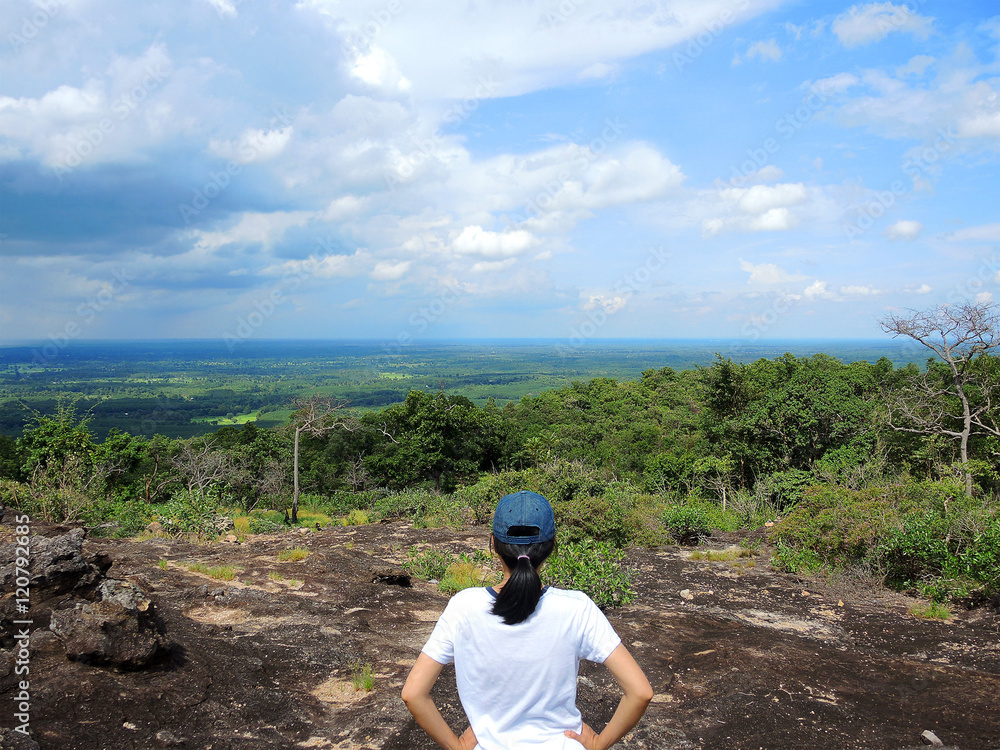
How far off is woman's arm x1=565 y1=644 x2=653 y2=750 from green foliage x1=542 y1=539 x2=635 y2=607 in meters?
5.41

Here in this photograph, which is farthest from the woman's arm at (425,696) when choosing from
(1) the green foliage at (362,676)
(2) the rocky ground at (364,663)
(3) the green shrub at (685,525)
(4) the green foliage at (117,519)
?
(4) the green foliage at (117,519)

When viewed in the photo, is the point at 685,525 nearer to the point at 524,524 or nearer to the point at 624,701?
the point at 624,701

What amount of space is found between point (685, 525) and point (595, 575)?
585 cm

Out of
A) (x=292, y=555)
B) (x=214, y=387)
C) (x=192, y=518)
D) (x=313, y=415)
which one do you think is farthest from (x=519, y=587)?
(x=214, y=387)

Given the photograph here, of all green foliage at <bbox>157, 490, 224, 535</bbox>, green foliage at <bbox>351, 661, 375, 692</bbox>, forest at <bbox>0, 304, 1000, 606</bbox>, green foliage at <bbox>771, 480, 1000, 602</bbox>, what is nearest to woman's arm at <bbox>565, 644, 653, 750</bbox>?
green foliage at <bbox>351, 661, 375, 692</bbox>

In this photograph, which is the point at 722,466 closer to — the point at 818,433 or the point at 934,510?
the point at 818,433

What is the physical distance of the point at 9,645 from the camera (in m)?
4.36

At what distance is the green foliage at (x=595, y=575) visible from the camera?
A: 714 centimetres

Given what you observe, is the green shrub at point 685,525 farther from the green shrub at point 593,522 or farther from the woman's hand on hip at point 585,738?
the woman's hand on hip at point 585,738

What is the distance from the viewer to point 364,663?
5.39 m

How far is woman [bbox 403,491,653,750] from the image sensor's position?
1.75 m

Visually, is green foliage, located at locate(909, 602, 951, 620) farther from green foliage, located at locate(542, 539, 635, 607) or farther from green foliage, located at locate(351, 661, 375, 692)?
green foliage, located at locate(351, 661, 375, 692)

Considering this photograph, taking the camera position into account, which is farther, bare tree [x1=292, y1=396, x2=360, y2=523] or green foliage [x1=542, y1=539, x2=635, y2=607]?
bare tree [x1=292, y1=396, x2=360, y2=523]

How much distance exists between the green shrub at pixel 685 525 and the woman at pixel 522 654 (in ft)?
36.3
